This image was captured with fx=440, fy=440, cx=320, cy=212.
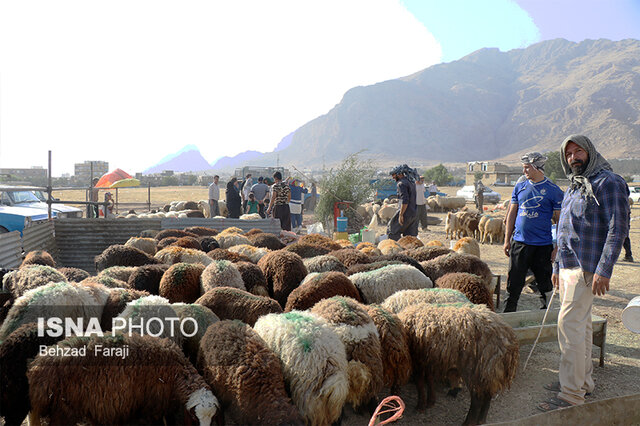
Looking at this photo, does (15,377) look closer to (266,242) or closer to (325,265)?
(325,265)

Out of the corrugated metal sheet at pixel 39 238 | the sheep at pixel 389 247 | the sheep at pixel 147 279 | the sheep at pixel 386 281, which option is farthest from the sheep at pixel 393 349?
the corrugated metal sheet at pixel 39 238

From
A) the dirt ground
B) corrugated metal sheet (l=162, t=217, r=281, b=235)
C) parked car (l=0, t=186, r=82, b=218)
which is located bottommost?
the dirt ground

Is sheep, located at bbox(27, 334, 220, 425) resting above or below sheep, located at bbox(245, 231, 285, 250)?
below

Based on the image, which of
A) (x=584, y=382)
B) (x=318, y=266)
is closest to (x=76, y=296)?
(x=318, y=266)

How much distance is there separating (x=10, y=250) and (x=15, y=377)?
367 centimetres

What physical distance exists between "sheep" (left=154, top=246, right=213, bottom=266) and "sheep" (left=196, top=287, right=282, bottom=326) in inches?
63.7

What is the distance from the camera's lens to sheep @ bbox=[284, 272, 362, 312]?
4034 mm

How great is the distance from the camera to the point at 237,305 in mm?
3668

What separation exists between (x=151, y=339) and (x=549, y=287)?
507cm

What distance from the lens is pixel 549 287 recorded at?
19.0 feet

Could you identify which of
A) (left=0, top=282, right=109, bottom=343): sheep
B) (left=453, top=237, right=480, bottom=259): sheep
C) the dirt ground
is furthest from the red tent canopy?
the dirt ground

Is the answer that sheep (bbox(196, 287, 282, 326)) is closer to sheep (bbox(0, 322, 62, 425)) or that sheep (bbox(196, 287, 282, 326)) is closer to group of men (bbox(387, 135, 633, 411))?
sheep (bbox(0, 322, 62, 425))

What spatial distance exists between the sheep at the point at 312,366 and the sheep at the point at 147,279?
78.1 inches

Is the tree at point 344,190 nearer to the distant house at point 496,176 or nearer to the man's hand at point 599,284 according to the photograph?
the man's hand at point 599,284
